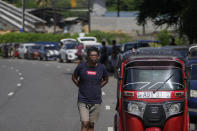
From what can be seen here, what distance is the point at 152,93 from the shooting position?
916cm

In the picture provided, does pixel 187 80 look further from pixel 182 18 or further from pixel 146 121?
pixel 182 18

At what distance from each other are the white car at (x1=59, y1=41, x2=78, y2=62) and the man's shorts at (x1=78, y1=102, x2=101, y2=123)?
3486 cm

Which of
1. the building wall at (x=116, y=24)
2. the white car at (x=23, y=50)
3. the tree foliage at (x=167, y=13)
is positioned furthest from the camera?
the building wall at (x=116, y=24)

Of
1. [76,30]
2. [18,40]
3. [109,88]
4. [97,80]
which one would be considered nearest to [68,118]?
[97,80]

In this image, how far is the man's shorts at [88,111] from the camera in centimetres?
937

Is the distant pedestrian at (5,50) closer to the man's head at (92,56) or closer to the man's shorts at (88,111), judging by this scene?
the man's shorts at (88,111)

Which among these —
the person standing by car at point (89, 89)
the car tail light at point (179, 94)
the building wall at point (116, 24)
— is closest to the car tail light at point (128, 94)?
the person standing by car at point (89, 89)

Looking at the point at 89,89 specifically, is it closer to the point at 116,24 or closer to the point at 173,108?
the point at 173,108

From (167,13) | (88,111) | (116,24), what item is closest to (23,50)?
(116,24)

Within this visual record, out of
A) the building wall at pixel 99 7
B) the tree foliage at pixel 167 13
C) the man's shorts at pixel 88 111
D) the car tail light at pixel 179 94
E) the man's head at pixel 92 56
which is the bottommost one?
the man's shorts at pixel 88 111

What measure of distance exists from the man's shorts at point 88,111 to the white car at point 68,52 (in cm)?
3486

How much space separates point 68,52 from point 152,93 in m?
36.0

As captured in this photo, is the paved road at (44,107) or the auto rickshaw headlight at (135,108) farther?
the paved road at (44,107)

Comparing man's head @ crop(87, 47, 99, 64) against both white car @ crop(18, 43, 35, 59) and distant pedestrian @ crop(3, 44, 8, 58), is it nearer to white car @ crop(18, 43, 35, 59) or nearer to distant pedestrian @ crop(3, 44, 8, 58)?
white car @ crop(18, 43, 35, 59)
